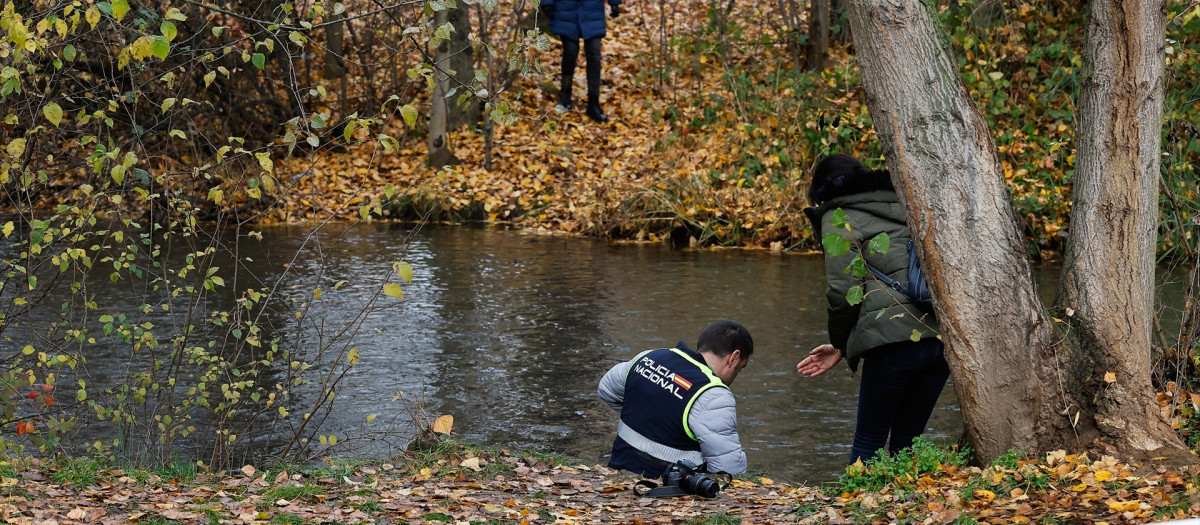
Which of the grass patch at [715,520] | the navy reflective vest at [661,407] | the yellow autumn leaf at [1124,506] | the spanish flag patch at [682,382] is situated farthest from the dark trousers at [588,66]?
the yellow autumn leaf at [1124,506]

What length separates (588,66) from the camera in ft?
57.1

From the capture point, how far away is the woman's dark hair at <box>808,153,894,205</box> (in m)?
5.35

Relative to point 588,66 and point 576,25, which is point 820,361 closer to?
point 576,25

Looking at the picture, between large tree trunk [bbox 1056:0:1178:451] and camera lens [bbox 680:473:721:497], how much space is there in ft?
5.09

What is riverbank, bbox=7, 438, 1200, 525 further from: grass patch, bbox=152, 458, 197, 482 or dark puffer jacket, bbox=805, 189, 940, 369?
dark puffer jacket, bbox=805, 189, 940, 369

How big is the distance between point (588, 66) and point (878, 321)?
41.6ft

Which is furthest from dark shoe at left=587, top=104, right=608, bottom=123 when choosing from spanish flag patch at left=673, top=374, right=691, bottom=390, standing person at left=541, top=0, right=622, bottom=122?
spanish flag patch at left=673, top=374, right=691, bottom=390

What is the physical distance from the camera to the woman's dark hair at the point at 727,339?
214 inches

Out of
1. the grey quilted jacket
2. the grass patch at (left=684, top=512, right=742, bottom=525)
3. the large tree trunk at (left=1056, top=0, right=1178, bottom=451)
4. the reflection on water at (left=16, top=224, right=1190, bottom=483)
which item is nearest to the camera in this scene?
the grass patch at (left=684, top=512, right=742, bottom=525)

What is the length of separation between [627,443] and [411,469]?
110cm

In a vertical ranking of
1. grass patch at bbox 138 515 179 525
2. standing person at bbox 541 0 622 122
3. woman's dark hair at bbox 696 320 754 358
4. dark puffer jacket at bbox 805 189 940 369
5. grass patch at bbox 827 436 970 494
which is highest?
standing person at bbox 541 0 622 122

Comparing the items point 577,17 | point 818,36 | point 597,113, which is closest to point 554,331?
point 577,17

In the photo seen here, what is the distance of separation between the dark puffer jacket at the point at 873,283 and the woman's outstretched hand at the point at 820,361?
0.35m

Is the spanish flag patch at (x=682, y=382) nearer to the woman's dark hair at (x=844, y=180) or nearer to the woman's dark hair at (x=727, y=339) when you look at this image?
the woman's dark hair at (x=727, y=339)
